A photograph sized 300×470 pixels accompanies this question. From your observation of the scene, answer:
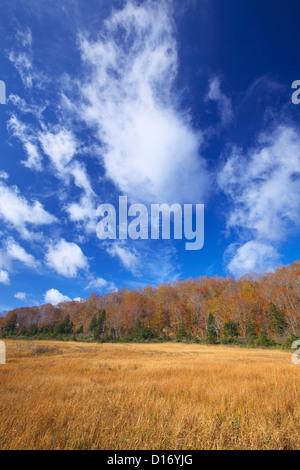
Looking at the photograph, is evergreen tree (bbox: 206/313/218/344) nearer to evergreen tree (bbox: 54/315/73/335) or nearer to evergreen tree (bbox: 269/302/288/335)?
evergreen tree (bbox: 269/302/288/335)

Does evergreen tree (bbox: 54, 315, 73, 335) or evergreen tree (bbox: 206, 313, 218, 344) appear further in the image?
evergreen tree (bbox: 54, 315, 73, 335)

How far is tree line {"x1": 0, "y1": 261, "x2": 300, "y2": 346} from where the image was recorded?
37406mm

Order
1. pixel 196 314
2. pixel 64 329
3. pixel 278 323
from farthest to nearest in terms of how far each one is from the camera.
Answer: pixel 64 329, pixel 196 314, pixel 278 323

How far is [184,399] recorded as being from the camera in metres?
5.05

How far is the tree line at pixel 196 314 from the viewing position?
3741cm

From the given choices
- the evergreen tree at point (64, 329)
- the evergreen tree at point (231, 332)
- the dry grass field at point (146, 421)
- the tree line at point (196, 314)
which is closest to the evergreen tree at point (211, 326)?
the tree line at point (196, 314)

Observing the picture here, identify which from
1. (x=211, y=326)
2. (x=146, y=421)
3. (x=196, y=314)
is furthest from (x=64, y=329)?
(x=146, y=421)

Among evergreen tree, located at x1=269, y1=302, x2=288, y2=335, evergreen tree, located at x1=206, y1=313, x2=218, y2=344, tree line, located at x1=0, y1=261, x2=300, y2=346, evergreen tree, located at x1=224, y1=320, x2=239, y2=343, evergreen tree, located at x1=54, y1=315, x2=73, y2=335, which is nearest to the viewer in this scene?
evergreen tree, located at x1=269, y1=302, x2=288, y2=335

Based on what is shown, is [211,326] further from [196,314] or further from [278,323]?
[278,323]

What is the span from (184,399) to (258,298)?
46.9 metres

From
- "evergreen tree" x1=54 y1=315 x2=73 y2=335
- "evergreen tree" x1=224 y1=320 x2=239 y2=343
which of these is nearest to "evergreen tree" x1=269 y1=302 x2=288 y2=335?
"evergreen tree" x1=224 y1=320 x2=239 y2=343

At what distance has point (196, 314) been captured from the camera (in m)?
49.8
